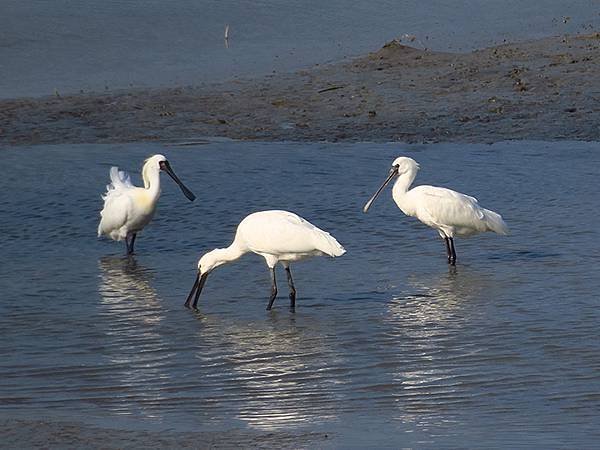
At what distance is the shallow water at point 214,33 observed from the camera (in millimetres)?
18641

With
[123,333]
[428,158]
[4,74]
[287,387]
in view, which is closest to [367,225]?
[428,158]

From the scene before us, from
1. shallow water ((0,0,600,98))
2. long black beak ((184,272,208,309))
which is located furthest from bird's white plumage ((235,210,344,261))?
shallow water ((0,0,600,98))

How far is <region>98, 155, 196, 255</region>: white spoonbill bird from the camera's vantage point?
12.0 metres

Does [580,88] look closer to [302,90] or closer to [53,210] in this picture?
[302,90]

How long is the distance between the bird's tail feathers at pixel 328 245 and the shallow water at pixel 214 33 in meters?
8.67

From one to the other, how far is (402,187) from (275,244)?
2.51 m

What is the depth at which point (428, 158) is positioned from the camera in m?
14.9

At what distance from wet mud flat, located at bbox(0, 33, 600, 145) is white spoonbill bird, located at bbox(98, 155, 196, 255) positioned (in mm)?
3470

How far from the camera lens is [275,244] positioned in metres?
9.77

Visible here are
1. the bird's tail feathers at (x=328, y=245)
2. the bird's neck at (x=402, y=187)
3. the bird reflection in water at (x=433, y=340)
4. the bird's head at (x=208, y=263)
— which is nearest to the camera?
the bird reflection in water at (x=433, y=340)

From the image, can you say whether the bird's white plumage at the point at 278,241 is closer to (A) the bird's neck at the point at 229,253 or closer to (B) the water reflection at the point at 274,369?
→ (A) the bird's neck at the point at 229,253

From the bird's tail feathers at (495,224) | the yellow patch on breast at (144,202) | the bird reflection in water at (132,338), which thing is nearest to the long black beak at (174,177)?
the yellow patch on breast at (144,202)

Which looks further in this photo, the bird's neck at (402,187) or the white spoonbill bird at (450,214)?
the bird's neck at (402,187)

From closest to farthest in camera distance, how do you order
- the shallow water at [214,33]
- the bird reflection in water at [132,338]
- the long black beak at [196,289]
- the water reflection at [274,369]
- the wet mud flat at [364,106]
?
1. the water reflection at [274,369]
2. the bird reflection in water at [132,338]
3. the long black beak at [196,289]
4. the wet mud flat at [364,106]
5. the shallow water at [214,33]
